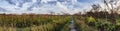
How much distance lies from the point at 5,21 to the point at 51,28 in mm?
10179

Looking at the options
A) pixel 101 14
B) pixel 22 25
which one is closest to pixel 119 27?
pixel 22 25

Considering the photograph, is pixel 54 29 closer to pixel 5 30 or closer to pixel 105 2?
pixel 5 30

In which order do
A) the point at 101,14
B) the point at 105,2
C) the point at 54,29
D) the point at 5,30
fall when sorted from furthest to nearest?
1. the point at 101,14
2. the point at 105,2
3. the point at 54,29
4. the point at 5,30

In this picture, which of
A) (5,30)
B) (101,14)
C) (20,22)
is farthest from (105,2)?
(5,30)

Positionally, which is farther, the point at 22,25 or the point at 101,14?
the point at 101,14

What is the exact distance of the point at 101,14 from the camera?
37.4m

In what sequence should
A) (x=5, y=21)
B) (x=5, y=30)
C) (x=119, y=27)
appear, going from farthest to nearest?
(x=5, y=21) → (x=119, y=27) → (x=5, y=30)

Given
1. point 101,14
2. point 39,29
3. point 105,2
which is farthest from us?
point 101,14

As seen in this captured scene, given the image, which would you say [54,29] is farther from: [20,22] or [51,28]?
[20,22]

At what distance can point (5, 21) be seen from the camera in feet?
87.3

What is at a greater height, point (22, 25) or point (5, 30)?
point (5, 30)

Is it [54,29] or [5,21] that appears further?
[5,21]

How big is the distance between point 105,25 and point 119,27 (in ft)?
6.30

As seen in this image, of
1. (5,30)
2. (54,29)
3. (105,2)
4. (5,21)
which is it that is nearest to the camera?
(5,30)
